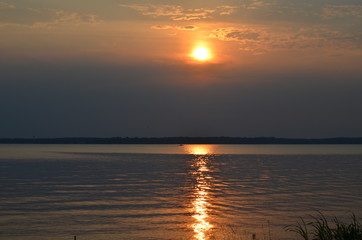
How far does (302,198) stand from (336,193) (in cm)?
568

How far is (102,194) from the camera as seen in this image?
4781 centimetres

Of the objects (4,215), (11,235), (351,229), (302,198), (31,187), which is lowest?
(351,229)

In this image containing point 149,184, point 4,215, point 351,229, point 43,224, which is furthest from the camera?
point 149,184

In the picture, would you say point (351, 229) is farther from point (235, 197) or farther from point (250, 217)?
point (235, 197)

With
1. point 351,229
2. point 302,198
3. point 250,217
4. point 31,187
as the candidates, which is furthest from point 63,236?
point 31,187

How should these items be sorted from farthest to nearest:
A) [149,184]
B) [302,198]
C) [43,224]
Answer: [149,184] < [302,198] < [43,224]

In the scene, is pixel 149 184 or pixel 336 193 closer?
pixel 336 193

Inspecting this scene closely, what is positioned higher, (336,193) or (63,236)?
(336,193)

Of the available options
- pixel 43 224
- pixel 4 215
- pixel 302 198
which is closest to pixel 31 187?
pixel 4 215

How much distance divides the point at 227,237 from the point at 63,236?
29.2ft

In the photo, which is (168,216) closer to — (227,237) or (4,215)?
(227,237)

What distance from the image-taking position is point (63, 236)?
27594 millimetres

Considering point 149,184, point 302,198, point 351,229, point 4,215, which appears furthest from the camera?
point 149,184

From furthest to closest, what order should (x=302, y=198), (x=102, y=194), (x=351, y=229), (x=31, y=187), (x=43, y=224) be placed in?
(x=31, y=187) < (x=102, y=194) < (x=302, y=198) < (x=43, y=224) < (x=351, y=229)
